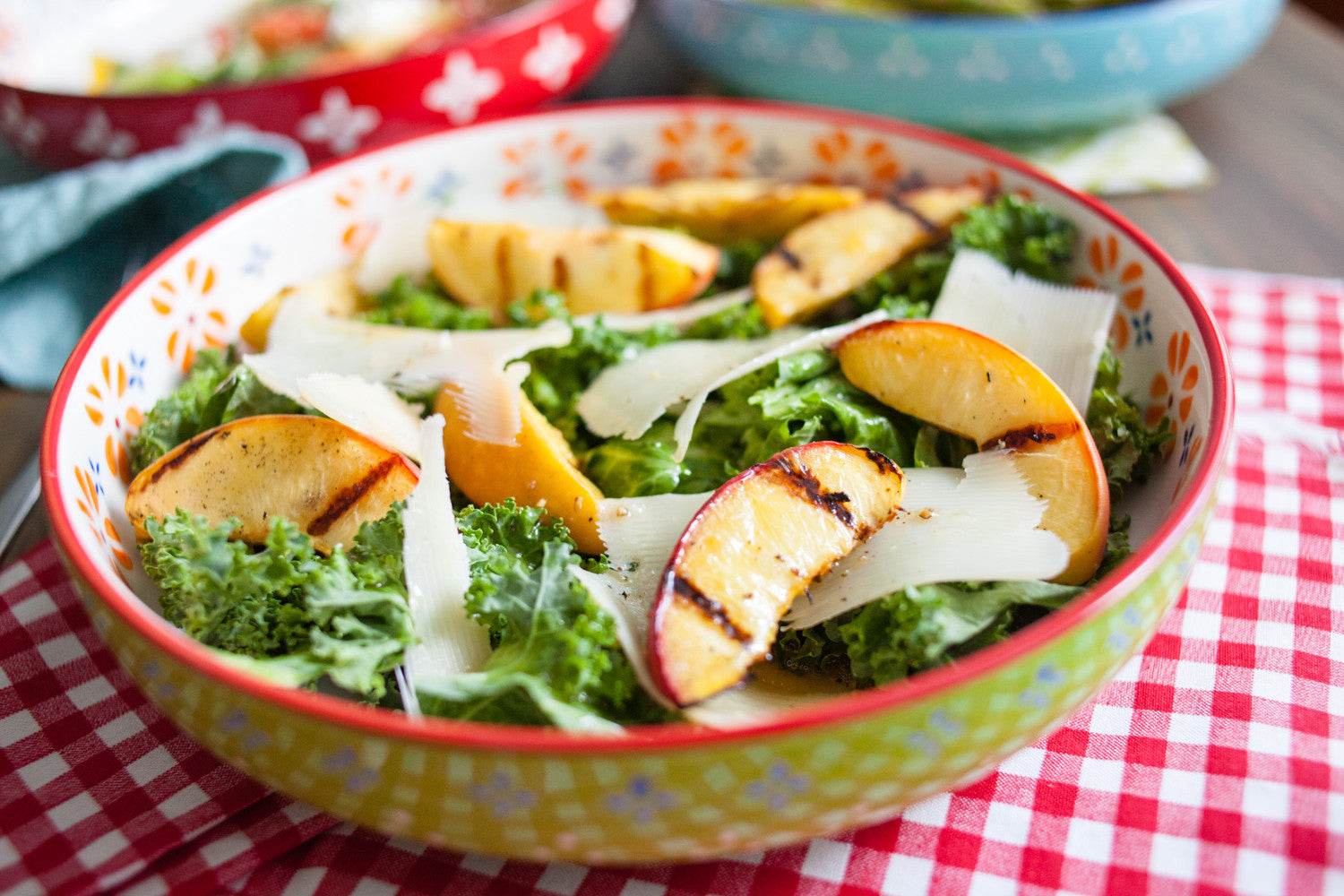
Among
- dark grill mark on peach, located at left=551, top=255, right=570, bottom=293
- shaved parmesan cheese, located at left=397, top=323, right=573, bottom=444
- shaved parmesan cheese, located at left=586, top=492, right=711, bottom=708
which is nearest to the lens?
shaved parmesan cheese, located at left=586, top=492, right=711, bottom=708

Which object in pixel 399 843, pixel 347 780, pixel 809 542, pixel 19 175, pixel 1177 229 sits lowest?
pixel 1177 229

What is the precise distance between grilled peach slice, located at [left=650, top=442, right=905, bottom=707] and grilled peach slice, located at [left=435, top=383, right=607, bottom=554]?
0.68 feet

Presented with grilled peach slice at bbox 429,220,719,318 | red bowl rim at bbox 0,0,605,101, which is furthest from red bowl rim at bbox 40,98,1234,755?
red bowl rim at bbox 0,0,605,101

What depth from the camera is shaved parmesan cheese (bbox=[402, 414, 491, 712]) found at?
1105 millimetres

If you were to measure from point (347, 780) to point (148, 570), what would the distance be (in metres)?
0.50

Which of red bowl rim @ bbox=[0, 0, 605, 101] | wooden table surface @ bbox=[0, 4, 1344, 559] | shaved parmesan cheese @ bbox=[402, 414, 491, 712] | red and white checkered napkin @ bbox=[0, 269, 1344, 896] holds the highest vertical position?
red bowl rim @ bbox=[0, 0, 605, 101]

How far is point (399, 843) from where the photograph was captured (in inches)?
43.5

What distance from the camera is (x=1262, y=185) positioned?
8.06 feet

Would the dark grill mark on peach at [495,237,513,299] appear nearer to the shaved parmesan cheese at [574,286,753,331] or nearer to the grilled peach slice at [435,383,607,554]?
the shaved parmesan cheese at [574,286,753,331]

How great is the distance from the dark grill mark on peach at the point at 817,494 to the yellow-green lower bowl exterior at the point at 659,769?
321 millimetres

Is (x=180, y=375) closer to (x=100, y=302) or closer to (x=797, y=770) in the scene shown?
(x=100, y=302)

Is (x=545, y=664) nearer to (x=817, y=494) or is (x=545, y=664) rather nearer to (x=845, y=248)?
(x=817, y=494)

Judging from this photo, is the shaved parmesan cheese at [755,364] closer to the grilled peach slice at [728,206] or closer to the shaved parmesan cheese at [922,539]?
the shaved parmesan cheese at [922,539]

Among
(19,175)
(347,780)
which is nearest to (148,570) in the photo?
(347,780)
